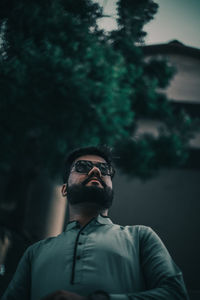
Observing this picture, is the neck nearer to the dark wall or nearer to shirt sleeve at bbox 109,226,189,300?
shirt sleeve at bbox 109,226,189,300

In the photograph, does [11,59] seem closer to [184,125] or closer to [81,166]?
[81,166]

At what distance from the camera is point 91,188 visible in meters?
2.45

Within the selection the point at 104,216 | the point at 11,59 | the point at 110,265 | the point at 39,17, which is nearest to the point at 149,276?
the point at 110,265

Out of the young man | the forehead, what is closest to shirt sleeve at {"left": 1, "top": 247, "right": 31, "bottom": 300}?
the young man

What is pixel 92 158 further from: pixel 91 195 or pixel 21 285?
pixel 21 285

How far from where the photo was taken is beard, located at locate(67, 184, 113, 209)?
2439 mm

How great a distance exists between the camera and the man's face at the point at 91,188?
245 cm

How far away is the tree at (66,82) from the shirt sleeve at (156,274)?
10.8ft

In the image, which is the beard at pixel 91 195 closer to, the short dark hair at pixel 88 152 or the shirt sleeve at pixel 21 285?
the short dark hair at pixel 88 152

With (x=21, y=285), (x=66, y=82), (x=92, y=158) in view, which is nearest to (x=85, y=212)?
(x=92, y=158)

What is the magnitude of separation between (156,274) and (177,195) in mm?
6215

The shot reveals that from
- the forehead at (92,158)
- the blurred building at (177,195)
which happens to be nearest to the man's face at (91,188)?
the forehead at (92,158)

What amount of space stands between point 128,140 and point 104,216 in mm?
4733

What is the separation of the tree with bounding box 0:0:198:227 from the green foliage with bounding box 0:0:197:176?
0.02 m
